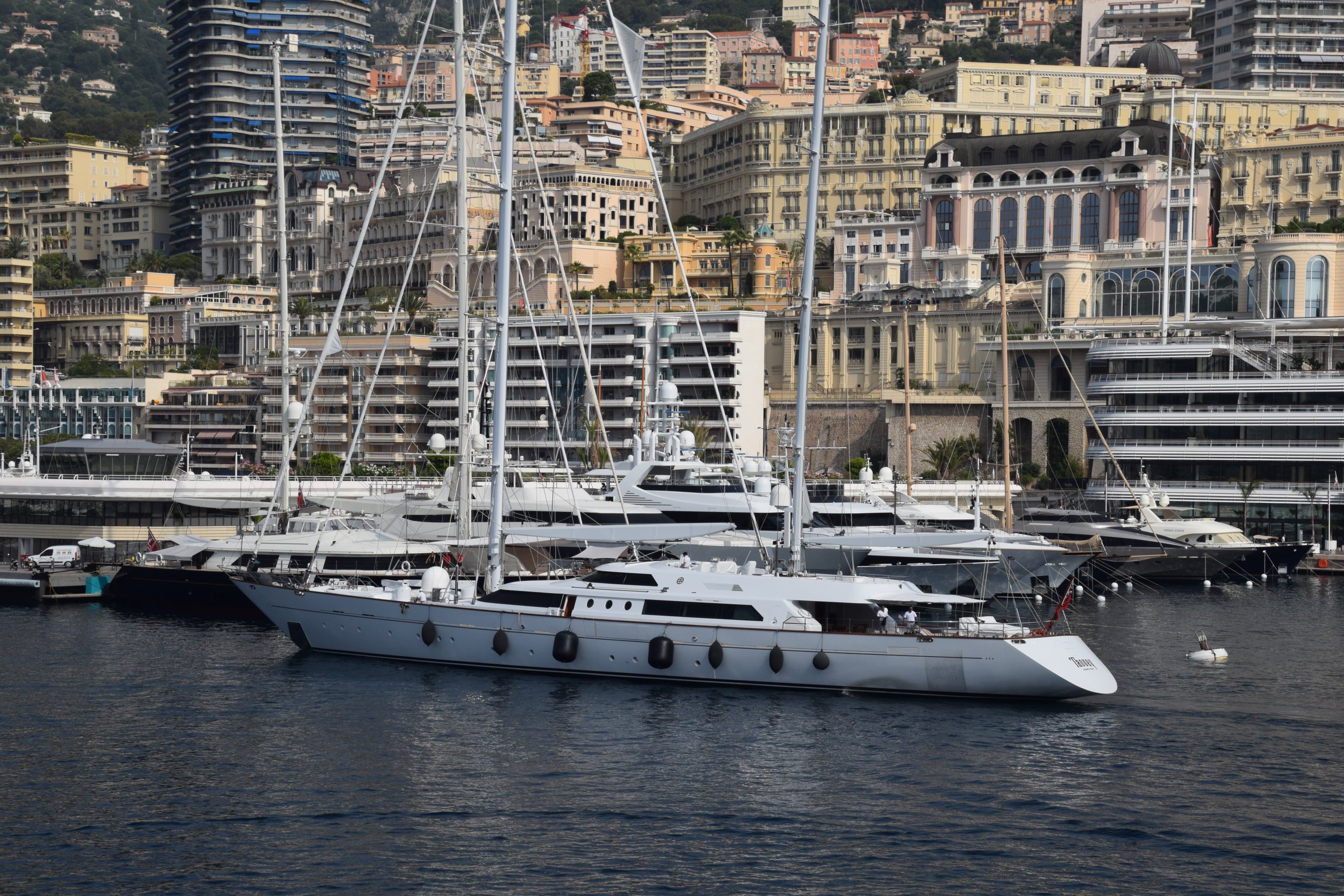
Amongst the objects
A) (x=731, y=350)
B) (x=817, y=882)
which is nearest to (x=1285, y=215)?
(x=731, y=350)

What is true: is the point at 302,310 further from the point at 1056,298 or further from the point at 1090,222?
the point at 1056,298

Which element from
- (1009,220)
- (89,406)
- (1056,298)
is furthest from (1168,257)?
(89,406)

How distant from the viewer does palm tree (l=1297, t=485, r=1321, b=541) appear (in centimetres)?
9512

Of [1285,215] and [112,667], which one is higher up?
[1285,215]

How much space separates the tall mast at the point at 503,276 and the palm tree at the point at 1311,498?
6077 cm

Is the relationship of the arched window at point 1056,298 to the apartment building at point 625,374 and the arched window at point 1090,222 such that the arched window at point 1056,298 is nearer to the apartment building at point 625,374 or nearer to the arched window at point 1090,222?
the arched window at point 1090,222

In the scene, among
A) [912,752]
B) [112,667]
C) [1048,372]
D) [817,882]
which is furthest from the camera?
[1048,372]

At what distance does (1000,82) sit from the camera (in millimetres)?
172375

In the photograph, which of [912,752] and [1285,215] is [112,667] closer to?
[912,752]

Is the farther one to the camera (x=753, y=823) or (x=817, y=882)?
(x=753, y=823)

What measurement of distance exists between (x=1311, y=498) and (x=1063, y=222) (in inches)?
1798

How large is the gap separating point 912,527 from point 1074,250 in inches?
2377

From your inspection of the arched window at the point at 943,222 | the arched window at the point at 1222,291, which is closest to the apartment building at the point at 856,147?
the arched window at the point at 943,222

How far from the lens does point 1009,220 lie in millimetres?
137875
